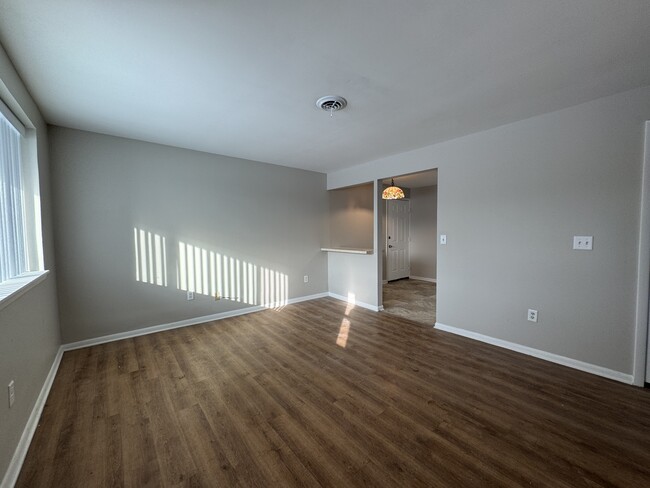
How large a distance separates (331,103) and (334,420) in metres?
2.50

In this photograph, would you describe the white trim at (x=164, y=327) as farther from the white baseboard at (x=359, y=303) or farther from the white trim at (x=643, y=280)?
the white trim at (x=643, y=280)

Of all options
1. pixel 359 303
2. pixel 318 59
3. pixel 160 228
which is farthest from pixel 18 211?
pixel 359 303

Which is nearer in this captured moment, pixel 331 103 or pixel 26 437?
pixel 26 437

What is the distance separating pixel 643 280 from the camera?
2131mm

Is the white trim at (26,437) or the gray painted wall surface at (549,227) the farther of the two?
the gray painted wall surface at (549,227)

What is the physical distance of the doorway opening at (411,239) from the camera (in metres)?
6.44

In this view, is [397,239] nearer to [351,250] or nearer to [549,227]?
[351,250]

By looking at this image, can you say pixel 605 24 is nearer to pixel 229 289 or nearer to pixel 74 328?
pixel 229 289

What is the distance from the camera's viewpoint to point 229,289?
4.06 m

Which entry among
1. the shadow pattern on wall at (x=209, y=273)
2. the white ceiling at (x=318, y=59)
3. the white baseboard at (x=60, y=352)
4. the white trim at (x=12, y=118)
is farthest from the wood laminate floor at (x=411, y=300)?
the white trim at (x=12, y=118)

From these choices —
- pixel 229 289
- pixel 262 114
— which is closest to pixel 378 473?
pixel 262 114

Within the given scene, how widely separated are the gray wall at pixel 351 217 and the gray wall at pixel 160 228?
2.83 feet

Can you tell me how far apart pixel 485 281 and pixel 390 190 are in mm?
2374

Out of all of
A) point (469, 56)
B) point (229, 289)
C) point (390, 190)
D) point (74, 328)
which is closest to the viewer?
point (469, 56)
